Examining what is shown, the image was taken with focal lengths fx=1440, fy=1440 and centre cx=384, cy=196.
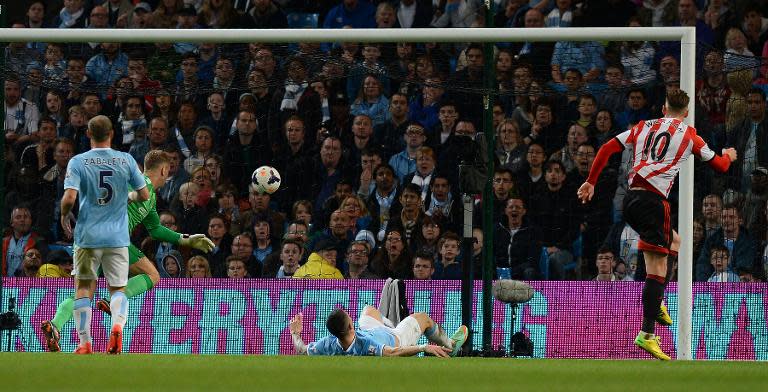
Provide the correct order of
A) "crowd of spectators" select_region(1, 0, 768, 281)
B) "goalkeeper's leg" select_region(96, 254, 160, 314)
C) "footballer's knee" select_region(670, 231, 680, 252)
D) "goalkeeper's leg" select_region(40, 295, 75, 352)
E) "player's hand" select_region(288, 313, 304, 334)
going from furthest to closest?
"crowd of spectators" select_region(1, 0, 768, 281) < "player's hand" select_region(288, 313, 304, 334) < "goalkeeper's leg" select_region(96, 254, 160, 314) < "footballer's knee" select_region(670, 231, 680, 252) < "goalkeeper's leg" select_region(40, 295, 75, 352)

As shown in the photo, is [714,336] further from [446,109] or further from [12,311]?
[12,311]

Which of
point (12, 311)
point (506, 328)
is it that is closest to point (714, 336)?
point (506, 328)

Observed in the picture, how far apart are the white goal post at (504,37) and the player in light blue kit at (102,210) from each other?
1596 mm

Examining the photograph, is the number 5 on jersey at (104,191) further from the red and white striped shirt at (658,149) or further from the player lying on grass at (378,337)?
the red and white striped shirt at (658,149)

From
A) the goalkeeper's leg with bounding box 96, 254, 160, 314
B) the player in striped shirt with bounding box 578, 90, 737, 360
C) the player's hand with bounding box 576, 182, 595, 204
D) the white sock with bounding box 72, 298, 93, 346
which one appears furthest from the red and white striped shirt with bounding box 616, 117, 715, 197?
the white sock with bounding box 72, 298, 93, 346

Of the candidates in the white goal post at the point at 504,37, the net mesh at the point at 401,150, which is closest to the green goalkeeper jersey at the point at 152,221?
the net mesh at the point at 401,150

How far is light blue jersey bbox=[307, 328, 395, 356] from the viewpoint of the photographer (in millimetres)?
10703

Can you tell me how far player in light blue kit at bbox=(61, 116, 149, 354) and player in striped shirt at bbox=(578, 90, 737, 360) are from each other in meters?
3.30

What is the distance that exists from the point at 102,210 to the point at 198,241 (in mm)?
860

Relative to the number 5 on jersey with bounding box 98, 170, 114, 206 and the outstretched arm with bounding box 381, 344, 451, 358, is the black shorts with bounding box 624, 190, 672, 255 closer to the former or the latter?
the outstretched arm with bounding box 381, 344, 451, 358

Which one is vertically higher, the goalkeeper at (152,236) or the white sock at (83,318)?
the goalkeeper at (152,236)

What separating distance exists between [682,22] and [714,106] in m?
2.57

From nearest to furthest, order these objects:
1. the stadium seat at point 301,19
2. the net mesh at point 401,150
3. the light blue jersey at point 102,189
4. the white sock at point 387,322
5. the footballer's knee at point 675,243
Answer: the light blue jersey at point 102,189
the footballer's knee at point 675,243
the white sock at point 387,322
the net mesh at point 401,150
the stadium seat at point 301,19

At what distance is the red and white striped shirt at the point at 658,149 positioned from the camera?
33.8 ft
